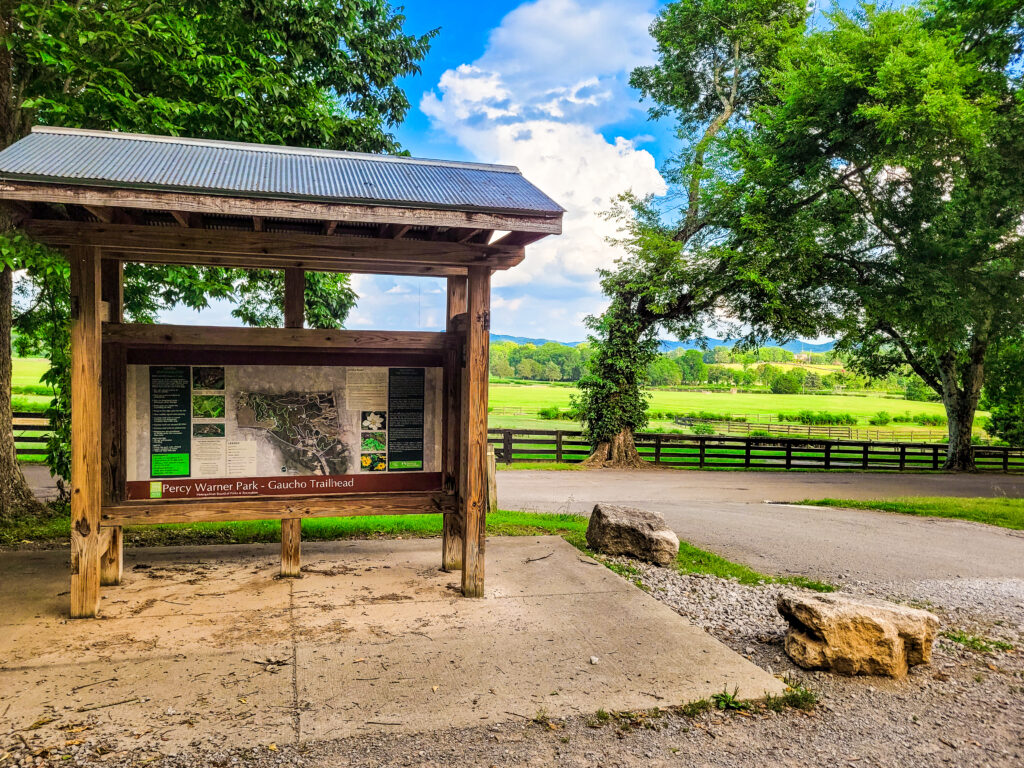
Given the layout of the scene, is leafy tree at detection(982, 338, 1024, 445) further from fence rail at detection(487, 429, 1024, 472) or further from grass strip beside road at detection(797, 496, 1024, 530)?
grass strip beside road at detection(797, 496, 1024, 530)

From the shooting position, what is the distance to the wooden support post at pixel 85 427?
4.59 metres

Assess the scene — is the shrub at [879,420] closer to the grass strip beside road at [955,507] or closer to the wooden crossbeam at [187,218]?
the grass strip beside road at [955,507]

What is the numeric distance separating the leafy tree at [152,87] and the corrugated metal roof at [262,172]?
2.02 m

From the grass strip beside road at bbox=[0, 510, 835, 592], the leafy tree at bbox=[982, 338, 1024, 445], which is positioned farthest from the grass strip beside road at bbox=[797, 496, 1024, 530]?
the leafy tree at bbox=[982, 338, 1024, 445]

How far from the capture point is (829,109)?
16.7 metres

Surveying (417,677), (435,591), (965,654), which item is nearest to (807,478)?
(965,654)

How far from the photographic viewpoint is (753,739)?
3.37 m

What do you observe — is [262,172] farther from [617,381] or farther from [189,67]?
[617,381]

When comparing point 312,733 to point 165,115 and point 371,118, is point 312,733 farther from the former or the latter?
point 371,118

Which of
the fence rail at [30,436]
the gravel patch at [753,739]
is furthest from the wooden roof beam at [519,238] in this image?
the fence rail at [30,436]

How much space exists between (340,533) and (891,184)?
17.5 metres

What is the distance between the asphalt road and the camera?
24.7ft

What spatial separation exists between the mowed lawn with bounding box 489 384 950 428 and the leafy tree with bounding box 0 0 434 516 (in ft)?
53.3

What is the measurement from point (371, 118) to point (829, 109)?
11.6 m
